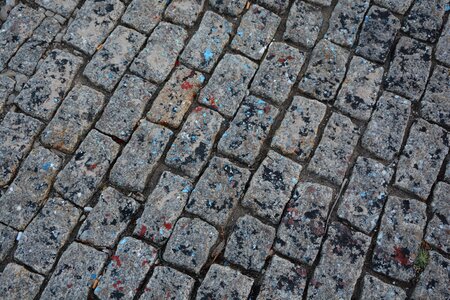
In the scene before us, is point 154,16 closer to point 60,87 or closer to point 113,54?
point 113,54

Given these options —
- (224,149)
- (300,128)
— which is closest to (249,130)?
(224,149)

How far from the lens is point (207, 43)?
12.1 feet

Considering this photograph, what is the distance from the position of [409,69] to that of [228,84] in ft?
4.48

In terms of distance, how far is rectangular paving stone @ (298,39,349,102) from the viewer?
357cm

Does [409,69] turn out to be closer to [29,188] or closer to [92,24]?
[92,24]

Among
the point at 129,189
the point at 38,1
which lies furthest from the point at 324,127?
the point at 38,1

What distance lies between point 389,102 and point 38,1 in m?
2.78

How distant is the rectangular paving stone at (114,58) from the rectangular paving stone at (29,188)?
0.64 metres

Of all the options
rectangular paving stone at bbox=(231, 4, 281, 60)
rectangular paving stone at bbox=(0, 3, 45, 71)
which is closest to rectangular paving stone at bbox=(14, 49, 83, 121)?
rectangular paving stone at bbox=(0, 3, 45, 71)

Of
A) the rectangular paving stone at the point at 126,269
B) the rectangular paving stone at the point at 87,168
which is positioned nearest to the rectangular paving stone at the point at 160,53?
the rectangular paving stone at the point at 87,168

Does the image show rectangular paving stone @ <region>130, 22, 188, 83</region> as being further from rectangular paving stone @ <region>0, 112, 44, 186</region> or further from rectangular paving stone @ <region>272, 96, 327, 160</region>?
rectangular paving stone @ <region>272, 96, 327, 160</region>

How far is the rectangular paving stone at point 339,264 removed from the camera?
308 centimetres

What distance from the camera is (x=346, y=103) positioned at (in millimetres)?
3543

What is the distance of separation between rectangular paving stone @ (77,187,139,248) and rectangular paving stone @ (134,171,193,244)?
0.32 feet
